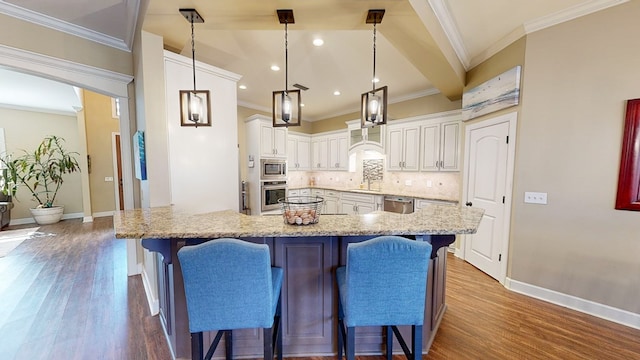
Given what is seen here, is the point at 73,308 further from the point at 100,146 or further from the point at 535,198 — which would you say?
the point at 100,146

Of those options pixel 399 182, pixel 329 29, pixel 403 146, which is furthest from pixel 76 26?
pixel 399 182

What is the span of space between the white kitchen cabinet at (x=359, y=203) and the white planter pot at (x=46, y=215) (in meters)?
6.94

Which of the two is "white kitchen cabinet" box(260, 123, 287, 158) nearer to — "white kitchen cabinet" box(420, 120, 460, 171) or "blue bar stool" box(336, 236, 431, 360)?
"white kitchen cabinet" box(420, 120, 460, 171)

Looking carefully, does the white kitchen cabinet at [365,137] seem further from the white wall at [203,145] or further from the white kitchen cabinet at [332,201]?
the white wall at [203,145]

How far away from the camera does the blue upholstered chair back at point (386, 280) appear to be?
1.28 m

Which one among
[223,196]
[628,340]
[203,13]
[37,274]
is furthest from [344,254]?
[37,274]

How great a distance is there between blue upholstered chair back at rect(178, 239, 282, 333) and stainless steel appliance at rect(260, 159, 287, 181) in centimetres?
383

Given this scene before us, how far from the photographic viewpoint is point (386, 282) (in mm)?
1325

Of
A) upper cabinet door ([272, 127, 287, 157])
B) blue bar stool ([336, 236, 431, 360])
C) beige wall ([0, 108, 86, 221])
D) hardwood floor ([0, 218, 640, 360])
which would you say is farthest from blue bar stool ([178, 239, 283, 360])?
beige wall ([0, 108, 86, 221])

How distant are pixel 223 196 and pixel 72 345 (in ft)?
5.63

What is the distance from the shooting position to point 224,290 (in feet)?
4.19

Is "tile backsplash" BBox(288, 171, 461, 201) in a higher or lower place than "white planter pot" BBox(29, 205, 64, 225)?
higher

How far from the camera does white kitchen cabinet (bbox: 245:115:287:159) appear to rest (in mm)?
5035

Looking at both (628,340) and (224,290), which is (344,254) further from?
(628,340)
